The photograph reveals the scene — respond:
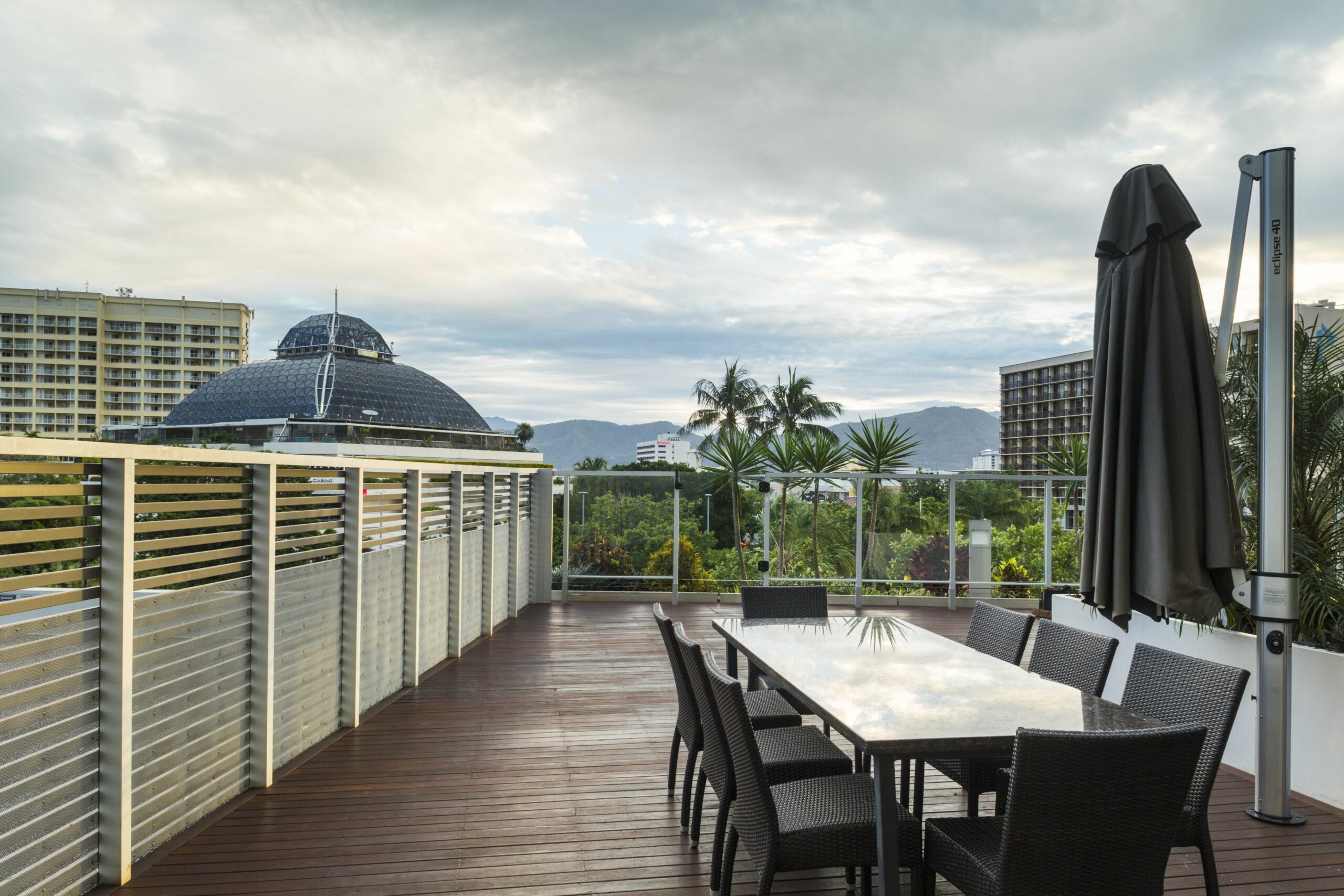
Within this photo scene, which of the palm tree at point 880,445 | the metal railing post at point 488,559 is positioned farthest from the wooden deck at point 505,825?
the palm tree at point 880,445

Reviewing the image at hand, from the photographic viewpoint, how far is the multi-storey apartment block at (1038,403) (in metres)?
97.2

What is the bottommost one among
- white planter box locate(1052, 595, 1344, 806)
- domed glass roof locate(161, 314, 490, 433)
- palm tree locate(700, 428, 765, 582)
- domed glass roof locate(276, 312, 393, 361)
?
white planter box locate(1052, 595, 1344, 806)

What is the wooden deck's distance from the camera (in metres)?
2.85

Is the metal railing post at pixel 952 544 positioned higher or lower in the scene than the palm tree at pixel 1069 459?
lower

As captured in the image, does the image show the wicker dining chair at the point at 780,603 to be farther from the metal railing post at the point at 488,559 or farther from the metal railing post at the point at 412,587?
the metal railing post at the point at 488,559

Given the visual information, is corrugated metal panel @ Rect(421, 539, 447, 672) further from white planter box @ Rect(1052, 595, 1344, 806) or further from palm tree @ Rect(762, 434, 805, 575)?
palm tree @ Rect(762, 434, 805, 575)

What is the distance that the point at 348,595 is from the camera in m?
4.81

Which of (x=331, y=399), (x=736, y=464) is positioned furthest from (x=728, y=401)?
(x=331, y=399)

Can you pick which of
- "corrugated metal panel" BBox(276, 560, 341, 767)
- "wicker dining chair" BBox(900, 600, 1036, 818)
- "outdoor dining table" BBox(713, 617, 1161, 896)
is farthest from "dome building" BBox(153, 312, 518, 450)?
"outdoor dining table" BBox(713, 617, 1161, 896)

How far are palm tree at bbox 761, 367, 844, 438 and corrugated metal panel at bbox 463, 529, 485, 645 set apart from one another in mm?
50657

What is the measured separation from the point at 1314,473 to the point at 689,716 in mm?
3669

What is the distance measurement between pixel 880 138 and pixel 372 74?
20.5ft

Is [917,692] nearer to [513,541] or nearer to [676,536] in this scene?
[513,541]

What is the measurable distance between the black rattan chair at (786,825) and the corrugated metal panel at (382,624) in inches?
126
